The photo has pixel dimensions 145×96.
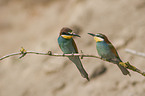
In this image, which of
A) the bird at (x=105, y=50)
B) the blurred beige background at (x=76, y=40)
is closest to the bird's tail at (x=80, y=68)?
the bird at (x=105, y=50)

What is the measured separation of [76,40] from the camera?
566 centimetres

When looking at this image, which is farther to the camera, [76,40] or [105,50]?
[76,40]

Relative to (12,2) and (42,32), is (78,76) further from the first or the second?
(12,2)

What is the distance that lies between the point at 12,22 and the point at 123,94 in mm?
4364

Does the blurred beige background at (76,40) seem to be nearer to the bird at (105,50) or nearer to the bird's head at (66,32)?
the bird at (105,50)

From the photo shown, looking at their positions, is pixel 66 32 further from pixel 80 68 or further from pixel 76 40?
pixel 76 40

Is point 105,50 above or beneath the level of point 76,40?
above

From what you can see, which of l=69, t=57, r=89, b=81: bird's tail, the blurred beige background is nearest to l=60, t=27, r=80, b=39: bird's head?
l=69, t=57, r=89, b=81: bird's tail

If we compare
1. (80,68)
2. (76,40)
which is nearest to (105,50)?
(80,68)

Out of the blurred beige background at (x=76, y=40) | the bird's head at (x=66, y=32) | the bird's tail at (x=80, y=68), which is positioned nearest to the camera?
the bird's tail at (x=80, y=68)

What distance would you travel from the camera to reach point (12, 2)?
7395mm

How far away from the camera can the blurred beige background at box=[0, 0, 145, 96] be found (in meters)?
4.73

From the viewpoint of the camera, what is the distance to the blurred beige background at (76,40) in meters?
4.73

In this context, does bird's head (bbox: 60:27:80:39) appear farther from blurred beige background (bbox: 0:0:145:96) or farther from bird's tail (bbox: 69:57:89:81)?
blurred beige background (bbox: 0:0:145:96)
